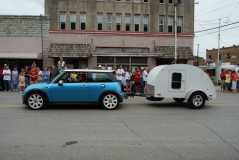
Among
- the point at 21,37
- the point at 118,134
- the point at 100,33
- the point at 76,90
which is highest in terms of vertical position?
the point at 100,33

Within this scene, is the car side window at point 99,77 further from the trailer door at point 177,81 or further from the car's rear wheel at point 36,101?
the trailer door at point 177,81

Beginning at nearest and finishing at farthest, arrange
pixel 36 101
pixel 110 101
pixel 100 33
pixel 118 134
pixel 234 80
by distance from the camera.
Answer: pixel 118 134 < pixel 36 101 < pixel 110 101 < pixel 234 80 < pixel 100 33

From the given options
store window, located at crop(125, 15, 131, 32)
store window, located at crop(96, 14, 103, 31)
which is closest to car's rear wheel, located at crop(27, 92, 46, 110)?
store window, located at crop(96, 14, 103, 31)

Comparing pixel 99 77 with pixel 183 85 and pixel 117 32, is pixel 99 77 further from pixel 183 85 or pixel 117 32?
pixel 117 32

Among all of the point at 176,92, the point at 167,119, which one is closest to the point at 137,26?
the point at 176,92

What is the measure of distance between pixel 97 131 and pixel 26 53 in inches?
985

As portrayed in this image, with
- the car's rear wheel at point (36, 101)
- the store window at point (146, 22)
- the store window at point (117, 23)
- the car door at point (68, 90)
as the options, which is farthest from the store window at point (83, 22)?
the car's rear wheel at point (36, 101)

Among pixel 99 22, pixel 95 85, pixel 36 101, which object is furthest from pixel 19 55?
pixel 95 85

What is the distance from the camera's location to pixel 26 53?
31516 millimetres

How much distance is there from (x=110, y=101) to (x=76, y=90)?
4.60 ft

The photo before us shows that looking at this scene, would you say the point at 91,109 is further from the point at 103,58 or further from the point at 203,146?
the point at 103,58

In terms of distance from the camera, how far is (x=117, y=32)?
3459 centimetres

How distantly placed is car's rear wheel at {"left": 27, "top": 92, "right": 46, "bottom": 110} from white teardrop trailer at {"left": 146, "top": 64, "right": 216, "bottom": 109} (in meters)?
4.53

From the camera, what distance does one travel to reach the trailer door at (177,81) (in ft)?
43.5
